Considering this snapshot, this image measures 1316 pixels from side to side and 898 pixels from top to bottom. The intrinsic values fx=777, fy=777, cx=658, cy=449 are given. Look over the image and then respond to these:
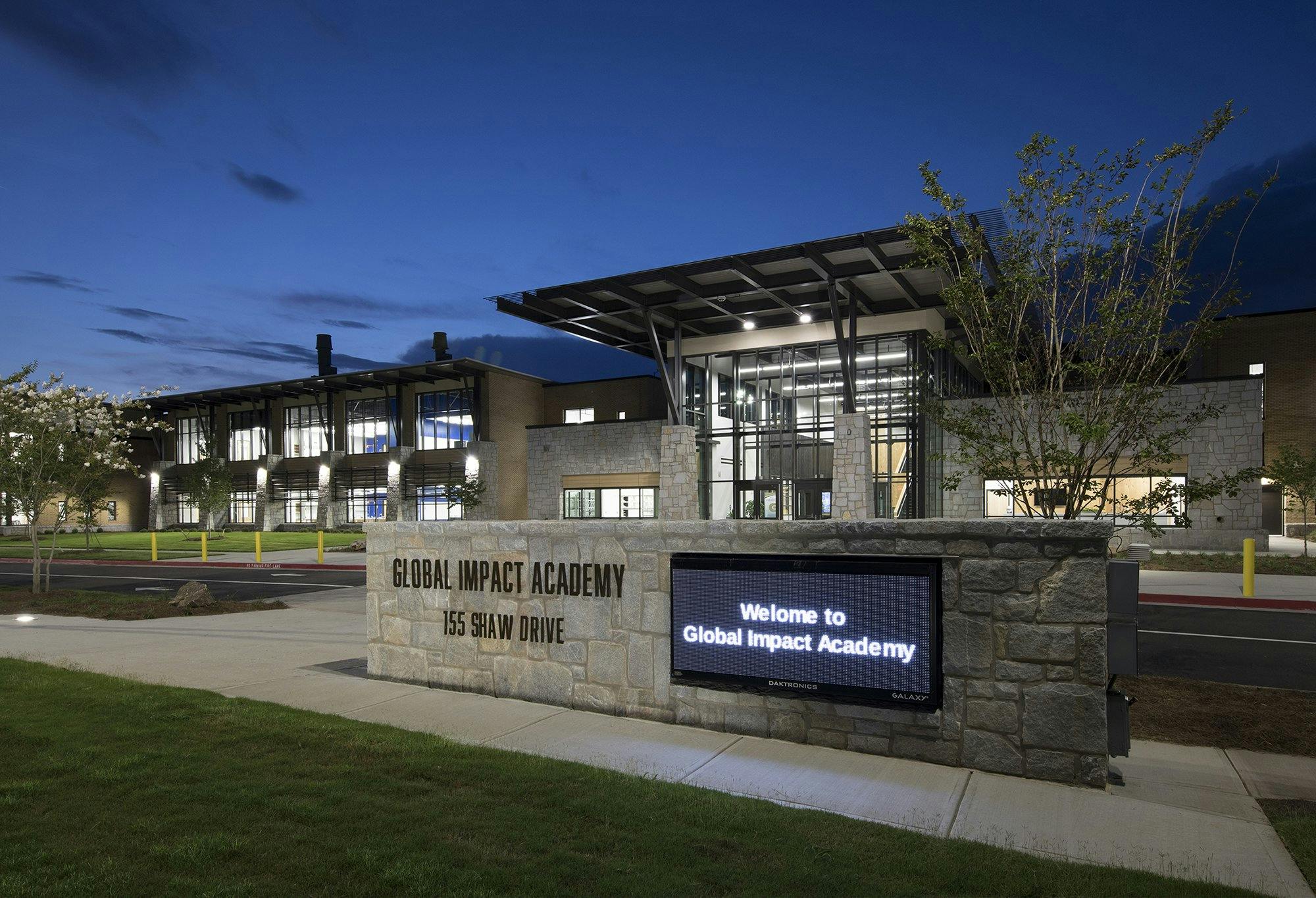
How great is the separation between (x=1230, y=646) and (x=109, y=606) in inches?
728

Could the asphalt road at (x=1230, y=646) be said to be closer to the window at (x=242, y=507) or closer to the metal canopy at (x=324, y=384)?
the metal canopy at (x=324, y=384)

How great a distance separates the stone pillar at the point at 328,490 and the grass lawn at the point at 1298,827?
5683 centimetres

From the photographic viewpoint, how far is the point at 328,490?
55219 millimetres

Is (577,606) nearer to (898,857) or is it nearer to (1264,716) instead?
(898,857)

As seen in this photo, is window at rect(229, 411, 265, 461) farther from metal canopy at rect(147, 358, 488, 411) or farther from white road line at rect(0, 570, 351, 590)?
white road line at rect(0, 570, 351, 590)

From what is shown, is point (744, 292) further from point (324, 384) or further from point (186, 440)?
point (186, 440)

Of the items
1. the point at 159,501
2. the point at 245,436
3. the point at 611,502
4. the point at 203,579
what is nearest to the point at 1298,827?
the point at 203,579

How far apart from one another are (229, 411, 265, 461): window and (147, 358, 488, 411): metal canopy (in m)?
1.25

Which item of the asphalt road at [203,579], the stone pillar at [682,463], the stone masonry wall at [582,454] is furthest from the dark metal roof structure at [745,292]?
the asphalt road at [203,579]

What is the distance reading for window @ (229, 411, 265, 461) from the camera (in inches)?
2432

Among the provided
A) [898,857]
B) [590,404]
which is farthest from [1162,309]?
[590,404]

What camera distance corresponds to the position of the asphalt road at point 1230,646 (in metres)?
8.62

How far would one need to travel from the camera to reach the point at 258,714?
6.64 meters

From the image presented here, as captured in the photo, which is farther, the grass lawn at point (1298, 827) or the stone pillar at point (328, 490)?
the stone pillar at point (328, 490)
